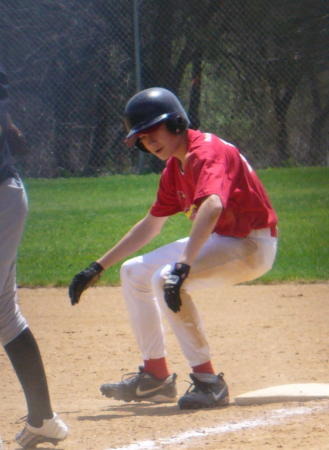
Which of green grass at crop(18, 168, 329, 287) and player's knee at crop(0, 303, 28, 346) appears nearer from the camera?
player's knee at crop(0, 303, 28, 346)

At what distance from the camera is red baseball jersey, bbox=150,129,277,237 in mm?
4023

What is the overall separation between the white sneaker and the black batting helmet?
49.1 inches

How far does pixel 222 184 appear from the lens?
158 inches

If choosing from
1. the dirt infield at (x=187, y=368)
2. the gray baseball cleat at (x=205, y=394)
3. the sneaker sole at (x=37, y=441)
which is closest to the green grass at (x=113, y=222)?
the dirt infield at (x=187, y=368)

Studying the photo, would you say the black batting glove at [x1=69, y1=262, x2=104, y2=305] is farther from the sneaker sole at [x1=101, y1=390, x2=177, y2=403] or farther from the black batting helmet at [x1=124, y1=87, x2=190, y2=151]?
the black batting helmet at [x1=124, y1=87, x2=190, y2=151]

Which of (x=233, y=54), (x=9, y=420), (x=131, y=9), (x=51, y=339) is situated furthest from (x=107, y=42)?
(x=9, y=420)

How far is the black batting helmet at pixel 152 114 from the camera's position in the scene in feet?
13.9

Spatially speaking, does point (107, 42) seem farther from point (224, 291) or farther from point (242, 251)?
point (242, 251)

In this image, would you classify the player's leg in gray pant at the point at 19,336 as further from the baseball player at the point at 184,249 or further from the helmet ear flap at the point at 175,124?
the helmet ear flap at the point at 175,124

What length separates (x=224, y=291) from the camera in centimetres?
784

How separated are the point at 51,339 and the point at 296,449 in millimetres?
2963

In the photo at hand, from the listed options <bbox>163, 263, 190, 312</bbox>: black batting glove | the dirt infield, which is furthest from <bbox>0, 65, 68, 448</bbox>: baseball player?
<bbox>163, 263, 190, 312</bbox>: black batting glove

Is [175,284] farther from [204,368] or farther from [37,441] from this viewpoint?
[37,441]

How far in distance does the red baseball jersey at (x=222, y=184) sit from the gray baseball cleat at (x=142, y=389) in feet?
2.51
